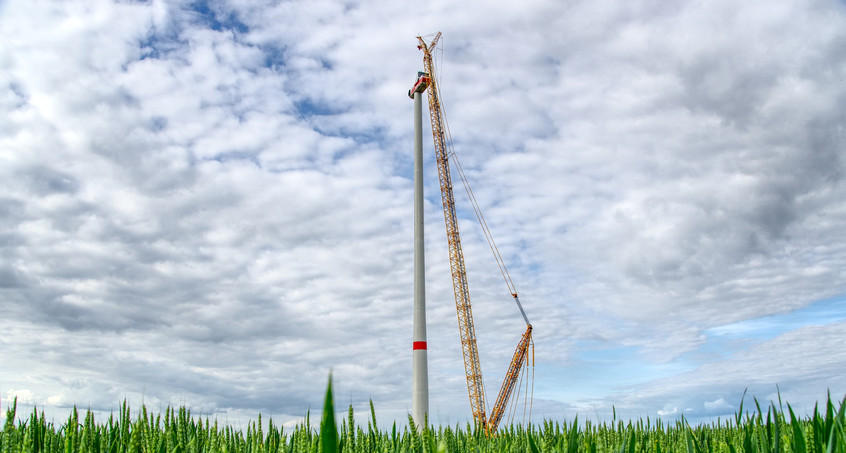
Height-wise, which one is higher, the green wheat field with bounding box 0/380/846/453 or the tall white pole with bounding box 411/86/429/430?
the tall white pole with bounding box 411/86/429/430

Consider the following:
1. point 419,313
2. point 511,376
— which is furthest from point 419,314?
point 511,376

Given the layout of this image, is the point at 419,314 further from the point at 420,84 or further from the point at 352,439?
the point at 352,439

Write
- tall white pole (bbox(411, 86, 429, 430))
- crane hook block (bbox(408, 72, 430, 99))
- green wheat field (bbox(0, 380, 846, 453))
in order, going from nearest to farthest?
green wheat field (bbox(0, 380, 846, 453)), tall white pole (bbox(411, 86, 429, 430)), crane hook block (bbox(408, 72, 430, 99))

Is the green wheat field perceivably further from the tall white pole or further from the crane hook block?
the crane hook block

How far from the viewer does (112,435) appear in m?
6.75

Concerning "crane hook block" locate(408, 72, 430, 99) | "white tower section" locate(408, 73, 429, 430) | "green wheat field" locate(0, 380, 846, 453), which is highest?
"crane hook block" locate(408, 72, 430, 99)

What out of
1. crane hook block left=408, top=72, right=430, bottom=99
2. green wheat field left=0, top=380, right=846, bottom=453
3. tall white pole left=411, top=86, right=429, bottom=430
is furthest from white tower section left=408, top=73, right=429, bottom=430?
green wheat field left=0, top=380, right=846, bottom=453

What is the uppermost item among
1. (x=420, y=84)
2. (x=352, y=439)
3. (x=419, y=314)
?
(x=420, y=84)

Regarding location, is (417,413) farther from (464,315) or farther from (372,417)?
(372,417)

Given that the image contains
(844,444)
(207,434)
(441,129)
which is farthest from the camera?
(441,129)

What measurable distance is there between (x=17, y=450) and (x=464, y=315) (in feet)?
315

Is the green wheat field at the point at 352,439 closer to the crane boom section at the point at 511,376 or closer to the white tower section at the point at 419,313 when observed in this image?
the white tower section at the point at 419,313

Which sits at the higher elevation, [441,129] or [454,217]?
[441,129]

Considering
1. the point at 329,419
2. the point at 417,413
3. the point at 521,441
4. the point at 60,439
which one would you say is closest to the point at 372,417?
the point at 521,441
